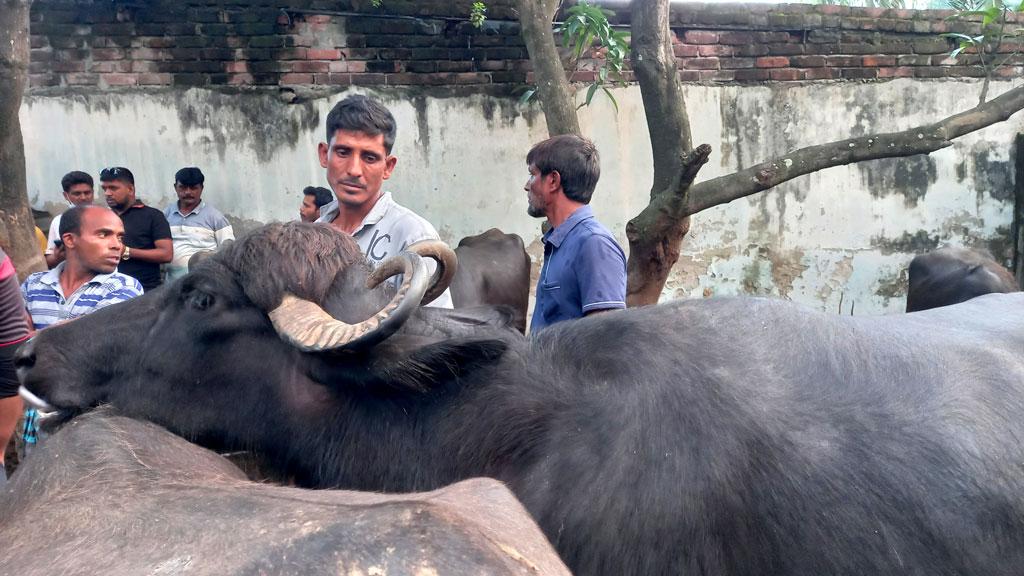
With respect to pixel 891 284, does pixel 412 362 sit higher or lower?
higher

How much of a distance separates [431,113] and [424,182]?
0.60m

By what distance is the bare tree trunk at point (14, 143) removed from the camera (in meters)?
4.31

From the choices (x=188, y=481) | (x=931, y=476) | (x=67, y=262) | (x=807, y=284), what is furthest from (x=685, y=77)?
(x=188, y=481)

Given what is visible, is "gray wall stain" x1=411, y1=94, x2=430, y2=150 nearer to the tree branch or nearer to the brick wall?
the brick wall

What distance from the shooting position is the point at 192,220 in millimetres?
6926

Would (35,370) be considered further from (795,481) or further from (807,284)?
(807,284)

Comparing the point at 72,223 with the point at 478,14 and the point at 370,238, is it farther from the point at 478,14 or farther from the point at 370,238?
the point at 478,14

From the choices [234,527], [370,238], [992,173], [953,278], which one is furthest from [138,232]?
[992,173]

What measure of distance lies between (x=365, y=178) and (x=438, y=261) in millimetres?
827

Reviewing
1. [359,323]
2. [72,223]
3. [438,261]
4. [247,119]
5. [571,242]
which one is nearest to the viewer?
[359,323]

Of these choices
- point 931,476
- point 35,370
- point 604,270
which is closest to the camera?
point 931,476

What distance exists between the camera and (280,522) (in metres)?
1.24

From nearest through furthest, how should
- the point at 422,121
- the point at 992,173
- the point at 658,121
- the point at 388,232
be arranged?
1. the point at 388,232
2. the point at 658,121
3. the point at 422,121
4. the point at 992,173

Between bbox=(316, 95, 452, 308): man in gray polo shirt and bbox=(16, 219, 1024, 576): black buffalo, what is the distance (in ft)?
2.04
